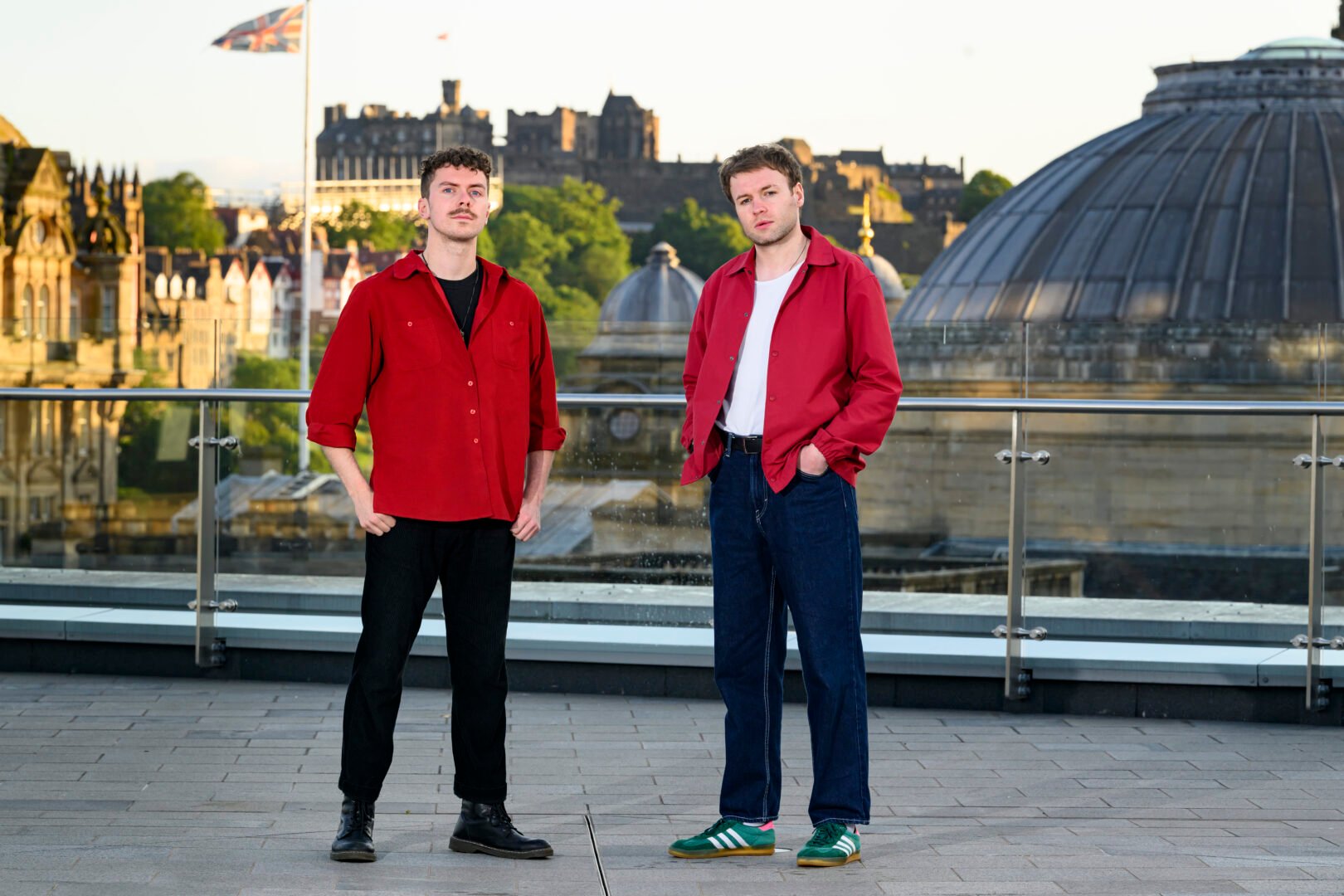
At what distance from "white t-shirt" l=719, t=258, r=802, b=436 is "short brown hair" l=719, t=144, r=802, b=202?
0.83 feet

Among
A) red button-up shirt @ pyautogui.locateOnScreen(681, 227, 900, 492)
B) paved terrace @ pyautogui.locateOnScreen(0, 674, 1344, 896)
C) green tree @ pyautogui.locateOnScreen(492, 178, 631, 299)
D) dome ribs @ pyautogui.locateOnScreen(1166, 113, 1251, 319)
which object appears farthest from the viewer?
green tree @ pyautogui.locateOnScreen(492, 178, 631, 299)

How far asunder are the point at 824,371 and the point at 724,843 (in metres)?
1.27

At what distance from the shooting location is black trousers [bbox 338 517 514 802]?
5156 mm

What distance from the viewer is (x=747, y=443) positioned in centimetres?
520

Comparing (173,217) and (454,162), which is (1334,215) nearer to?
(454,162)

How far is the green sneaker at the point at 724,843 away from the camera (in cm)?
519

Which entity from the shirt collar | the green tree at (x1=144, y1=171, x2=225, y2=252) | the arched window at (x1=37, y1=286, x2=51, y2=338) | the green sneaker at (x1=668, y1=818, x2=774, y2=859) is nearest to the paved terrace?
the green sneaker at (x1=668, y1=818, x2=774, y2=859)

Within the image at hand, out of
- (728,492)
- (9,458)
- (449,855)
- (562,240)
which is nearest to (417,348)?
(728,492)

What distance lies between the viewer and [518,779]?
20.2 feet

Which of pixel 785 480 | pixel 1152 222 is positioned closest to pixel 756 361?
pixel 785 480

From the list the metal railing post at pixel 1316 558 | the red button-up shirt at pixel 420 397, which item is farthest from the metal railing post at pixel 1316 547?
the red button-up shirt at pixel 420 397

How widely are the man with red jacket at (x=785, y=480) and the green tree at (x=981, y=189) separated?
154 m

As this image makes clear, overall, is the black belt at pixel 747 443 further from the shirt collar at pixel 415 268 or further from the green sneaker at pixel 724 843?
the green sneaker at pixel 724 843

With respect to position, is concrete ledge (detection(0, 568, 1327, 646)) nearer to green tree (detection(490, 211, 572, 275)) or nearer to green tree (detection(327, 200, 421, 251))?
green tree (detection(490, 211, 572, 275))
